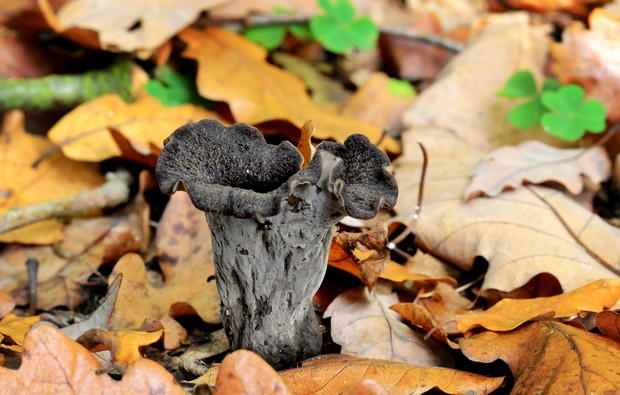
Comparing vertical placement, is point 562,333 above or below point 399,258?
above

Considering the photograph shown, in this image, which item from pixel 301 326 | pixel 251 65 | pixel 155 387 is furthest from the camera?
pixel 251 65

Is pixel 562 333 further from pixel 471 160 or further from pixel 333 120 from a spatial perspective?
pixel 333 120

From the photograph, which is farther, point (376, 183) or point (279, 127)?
point (279, 127)

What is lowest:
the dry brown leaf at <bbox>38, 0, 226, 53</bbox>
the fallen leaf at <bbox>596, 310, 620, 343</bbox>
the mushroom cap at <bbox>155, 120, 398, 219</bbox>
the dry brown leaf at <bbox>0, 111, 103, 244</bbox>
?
the dry brown leaf at <bbox>0, 111, 103, 244</bbox>

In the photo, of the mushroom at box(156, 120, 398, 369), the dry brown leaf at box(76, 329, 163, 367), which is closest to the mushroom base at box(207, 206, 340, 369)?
the mushroom at box(156, 120, 398, 369)

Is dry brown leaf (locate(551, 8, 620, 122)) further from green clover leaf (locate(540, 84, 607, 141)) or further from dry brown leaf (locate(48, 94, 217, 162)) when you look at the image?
dry brown leaf (locate(48, 94, 217, 162))

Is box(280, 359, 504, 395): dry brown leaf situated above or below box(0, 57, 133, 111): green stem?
above

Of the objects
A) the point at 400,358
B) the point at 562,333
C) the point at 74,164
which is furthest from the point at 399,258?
the point at 74,164

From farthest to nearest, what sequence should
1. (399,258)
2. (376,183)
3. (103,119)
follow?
(103,119)
(399,258)
(376,183)

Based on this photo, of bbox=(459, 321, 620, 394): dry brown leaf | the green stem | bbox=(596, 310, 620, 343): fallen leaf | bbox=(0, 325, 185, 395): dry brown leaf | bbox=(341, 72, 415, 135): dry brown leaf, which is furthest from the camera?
bbox=(341, 72, 415, 135): dry brown leaf
